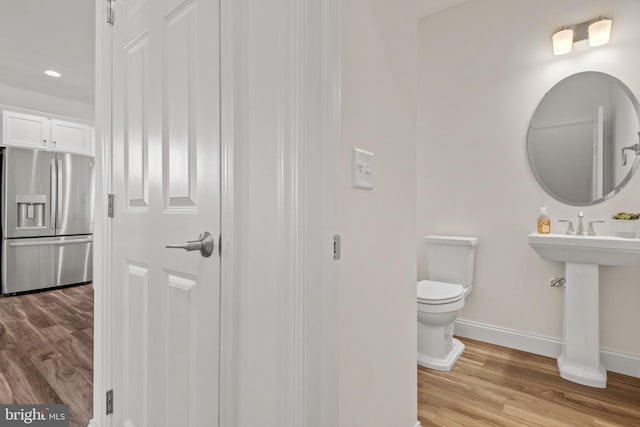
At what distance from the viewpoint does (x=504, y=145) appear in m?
2.53

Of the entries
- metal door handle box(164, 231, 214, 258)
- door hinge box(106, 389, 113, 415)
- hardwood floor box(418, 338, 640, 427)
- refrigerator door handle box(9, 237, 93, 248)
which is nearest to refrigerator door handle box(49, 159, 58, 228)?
refrigerator door handle box(9, 237, 93, 248)

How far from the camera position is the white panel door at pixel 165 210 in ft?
3.14

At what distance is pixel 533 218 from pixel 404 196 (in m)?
1.68

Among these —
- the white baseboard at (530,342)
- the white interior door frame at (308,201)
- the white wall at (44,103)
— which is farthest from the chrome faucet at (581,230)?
the white wall at (44,103)

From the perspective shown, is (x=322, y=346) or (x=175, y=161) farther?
(x=175, y=161)

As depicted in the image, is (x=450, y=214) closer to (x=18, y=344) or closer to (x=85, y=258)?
(x=18, y=344)

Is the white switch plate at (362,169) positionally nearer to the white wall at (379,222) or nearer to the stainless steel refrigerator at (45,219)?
the white wall at (379,222)

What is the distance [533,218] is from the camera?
7.88 feet

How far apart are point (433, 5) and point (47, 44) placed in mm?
3767

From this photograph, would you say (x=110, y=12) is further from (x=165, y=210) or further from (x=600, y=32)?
(x=600, y=32)

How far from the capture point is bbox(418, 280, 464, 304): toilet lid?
80.3 inches

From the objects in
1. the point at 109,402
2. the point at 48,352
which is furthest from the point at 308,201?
the point at 48,352

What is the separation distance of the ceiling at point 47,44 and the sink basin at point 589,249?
3.93 m

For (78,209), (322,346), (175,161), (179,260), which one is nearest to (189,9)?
(175,161)
